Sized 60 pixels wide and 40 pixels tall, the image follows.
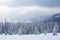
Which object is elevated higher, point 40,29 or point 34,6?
point 34,6

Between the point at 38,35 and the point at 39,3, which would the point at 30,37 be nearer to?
the point at 38,35

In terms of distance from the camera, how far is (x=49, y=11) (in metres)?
3.48

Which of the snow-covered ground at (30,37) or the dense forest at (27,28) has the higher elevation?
the dense forest at (27,28)

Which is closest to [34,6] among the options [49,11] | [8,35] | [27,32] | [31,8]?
[31,8]

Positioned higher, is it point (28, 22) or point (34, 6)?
point (34, 6)

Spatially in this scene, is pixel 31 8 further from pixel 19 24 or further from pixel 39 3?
pixel 19 24

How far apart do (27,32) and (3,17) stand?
597 mm

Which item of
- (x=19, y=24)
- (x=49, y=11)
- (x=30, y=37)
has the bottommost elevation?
(x=30, y=37)

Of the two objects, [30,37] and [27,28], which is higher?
[27,28]

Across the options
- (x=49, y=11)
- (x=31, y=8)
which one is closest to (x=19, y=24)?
(x=31, y=8)

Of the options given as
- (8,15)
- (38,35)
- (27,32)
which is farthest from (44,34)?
(8,15)

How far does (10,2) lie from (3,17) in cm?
36

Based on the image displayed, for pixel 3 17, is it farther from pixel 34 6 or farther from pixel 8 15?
pixel 34 6

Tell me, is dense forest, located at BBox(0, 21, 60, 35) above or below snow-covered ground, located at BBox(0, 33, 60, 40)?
above
